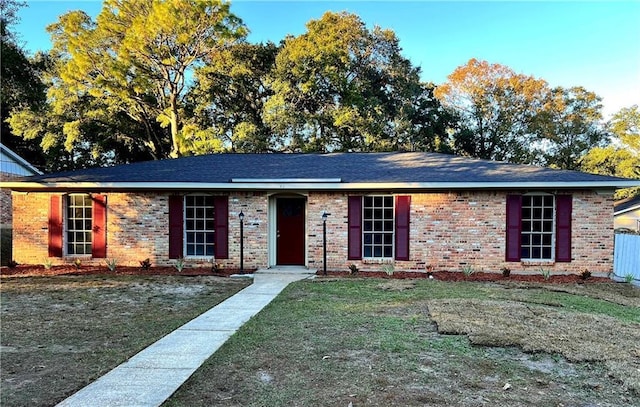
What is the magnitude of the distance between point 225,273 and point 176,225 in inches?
81.9

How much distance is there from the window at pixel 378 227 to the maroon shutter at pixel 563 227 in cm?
425

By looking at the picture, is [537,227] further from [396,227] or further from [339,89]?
[339,89]

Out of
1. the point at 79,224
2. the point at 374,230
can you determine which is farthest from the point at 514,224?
the point at 79,224

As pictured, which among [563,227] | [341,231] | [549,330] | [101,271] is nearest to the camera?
[549,330]

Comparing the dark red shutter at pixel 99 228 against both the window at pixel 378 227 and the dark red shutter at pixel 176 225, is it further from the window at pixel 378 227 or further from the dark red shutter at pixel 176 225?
the window at pixel 378 227

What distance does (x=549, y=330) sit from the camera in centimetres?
579

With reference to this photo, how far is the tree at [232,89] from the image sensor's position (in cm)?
2481

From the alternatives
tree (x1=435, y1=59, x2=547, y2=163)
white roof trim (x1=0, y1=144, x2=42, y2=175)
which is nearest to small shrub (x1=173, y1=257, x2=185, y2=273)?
white roof trim (x1=0, y1=144, x2=42, y2=175)

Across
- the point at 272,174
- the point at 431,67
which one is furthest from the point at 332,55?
the point at 272,174

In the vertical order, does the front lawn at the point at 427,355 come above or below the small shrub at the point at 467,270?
above

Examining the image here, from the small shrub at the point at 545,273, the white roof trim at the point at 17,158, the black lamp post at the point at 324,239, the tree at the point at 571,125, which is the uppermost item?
the tree at the point at 571,125

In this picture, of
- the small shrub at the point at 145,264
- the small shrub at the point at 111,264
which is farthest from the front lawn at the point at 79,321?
the small shrub at the point at 145,264

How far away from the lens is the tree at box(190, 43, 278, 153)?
81.4 feet

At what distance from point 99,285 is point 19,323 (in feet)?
10.2
